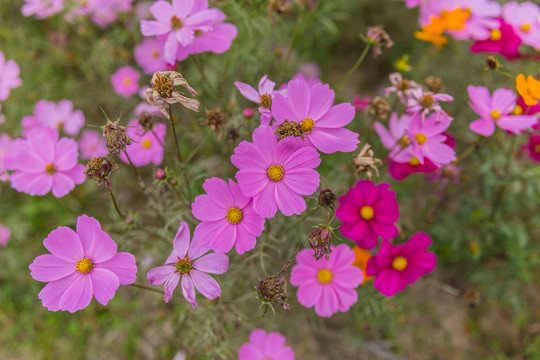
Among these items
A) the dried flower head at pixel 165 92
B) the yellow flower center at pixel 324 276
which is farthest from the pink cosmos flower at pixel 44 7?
the yellow flower center at pixel 324 276

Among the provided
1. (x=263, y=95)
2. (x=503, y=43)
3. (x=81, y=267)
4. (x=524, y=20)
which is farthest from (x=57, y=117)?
(x=524, y=20)

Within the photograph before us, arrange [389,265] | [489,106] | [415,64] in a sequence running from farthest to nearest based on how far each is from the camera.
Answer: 1. [415,64]
2. [489,106]
3. [389,265]

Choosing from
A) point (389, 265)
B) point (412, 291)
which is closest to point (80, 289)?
point (389, 265)

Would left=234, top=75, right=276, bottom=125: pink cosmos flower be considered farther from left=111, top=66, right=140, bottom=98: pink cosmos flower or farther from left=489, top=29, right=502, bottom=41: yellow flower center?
left=111, top=66, right=140, bottom=98: pink cosmos flower

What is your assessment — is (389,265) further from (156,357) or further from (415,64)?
(415,64)

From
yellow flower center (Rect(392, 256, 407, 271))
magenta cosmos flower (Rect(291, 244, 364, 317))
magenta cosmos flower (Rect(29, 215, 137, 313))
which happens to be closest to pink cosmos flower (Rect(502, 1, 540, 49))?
yellow flower center (Rect(392, 256, 407, 271))

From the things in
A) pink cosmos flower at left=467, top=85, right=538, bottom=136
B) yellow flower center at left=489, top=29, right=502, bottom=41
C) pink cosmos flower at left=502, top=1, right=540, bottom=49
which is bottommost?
pink cosmos flower at left=467, top=85, right=538, bottom=136
